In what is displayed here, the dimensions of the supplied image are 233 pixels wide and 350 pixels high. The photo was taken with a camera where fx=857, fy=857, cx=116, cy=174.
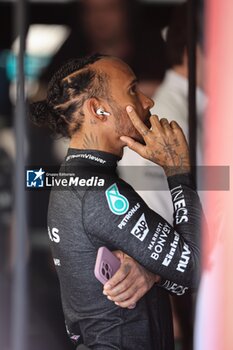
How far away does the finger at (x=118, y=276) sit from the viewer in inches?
136

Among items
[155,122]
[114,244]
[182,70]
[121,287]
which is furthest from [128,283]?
[182,70]

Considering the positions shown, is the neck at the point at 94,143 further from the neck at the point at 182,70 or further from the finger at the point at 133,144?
the neck at the point at 182,70

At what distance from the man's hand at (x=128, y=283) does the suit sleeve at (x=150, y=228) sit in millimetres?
35

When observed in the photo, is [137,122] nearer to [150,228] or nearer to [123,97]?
[123,97]

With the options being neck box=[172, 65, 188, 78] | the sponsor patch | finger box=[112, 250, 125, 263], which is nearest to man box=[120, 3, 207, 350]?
neck box=[172, 65, 188, 78]

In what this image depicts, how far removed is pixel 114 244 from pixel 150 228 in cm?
16

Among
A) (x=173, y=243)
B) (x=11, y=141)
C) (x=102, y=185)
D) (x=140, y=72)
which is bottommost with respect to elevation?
(x=173, y=243)

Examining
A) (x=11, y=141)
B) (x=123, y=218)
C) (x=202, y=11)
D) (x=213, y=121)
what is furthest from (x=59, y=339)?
(x=202, y=11)

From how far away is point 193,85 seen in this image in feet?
11.8

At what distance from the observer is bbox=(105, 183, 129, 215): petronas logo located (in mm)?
3424

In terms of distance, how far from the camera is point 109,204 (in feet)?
11.3

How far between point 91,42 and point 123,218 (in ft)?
2.47

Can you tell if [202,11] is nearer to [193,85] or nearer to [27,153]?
[193,85]

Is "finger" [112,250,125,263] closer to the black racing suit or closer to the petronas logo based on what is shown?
the black racing suit
